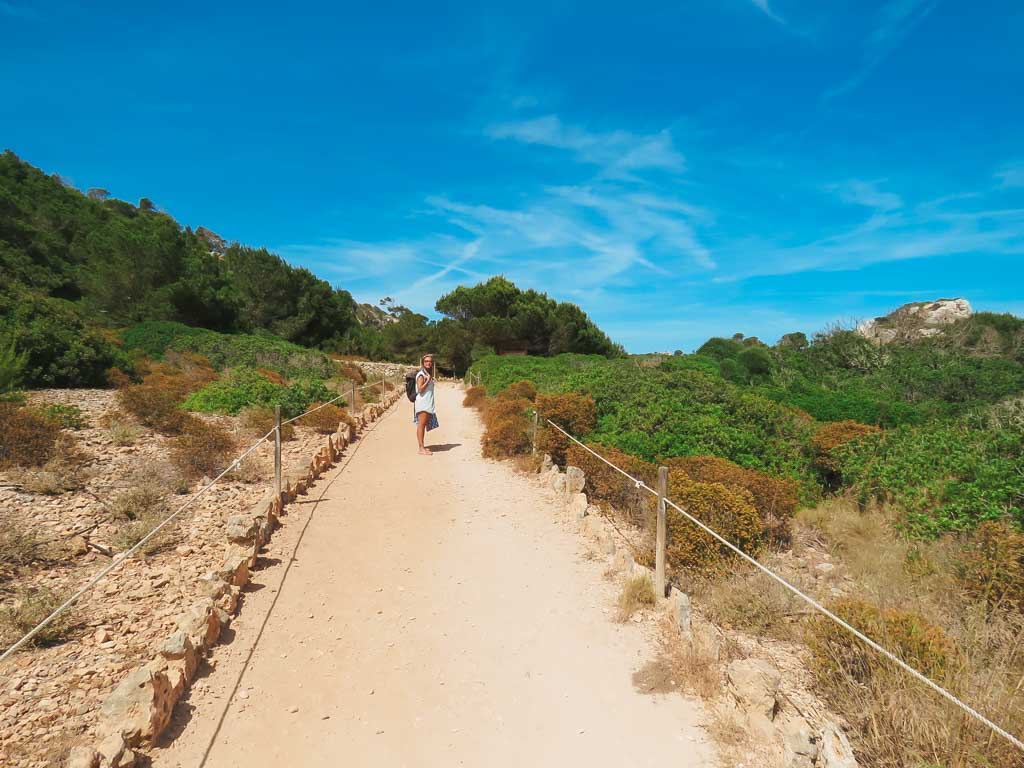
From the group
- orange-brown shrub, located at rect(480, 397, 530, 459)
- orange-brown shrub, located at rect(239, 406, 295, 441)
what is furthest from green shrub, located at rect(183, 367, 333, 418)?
orange-brown shrub, located at rect(480, 397, 530, 459)

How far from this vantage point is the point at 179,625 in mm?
3805

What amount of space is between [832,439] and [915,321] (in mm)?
24039

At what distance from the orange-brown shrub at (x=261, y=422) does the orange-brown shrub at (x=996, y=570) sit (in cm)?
1103

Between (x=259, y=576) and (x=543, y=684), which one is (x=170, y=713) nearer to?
(x=259, y=576)

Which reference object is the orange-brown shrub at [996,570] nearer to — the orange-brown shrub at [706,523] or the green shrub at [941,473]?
the green shrub at [941,473]

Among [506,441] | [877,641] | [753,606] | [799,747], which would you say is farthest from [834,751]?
[506,441]

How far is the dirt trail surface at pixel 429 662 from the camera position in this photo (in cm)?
298

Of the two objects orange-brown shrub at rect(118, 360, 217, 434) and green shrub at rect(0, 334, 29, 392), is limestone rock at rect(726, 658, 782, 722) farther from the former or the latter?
green shrub at rect(0, 334, 29, 392)

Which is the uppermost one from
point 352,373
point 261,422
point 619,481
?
point 352,373

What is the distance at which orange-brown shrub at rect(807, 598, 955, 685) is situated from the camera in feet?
10.0

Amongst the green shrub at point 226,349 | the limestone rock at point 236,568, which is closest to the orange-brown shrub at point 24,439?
the limestone rock at point 236,568

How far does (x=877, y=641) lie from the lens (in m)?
3.21

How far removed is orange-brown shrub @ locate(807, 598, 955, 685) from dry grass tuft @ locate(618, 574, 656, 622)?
1344mm

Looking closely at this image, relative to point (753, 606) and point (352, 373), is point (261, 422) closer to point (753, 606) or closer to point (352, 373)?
point (753, 606)
